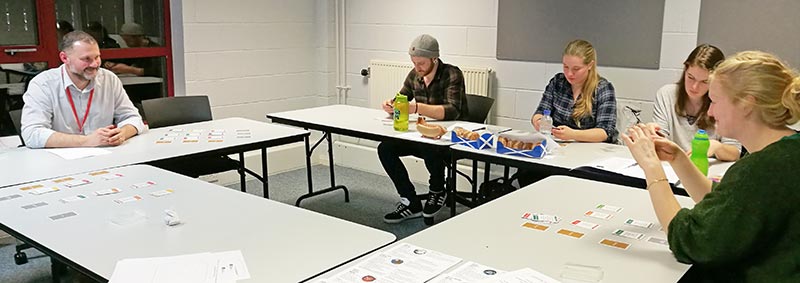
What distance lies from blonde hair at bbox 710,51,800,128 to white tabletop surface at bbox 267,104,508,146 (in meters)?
1.80

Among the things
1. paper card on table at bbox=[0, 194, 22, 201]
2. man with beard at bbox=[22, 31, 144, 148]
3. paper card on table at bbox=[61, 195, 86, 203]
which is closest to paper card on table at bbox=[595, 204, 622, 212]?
paper card on table at bbox=[61, 195, 86, 203]

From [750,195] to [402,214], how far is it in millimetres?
2898

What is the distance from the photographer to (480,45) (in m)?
4.73

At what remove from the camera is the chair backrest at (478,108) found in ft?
13.7

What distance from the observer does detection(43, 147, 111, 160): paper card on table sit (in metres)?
2.88

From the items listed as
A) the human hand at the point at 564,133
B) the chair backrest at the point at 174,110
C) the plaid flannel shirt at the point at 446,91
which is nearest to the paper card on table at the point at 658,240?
the human hand at the point at 564,133

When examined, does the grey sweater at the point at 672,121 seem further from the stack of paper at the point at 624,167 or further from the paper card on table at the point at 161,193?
the paper card on table at the point at 161,193

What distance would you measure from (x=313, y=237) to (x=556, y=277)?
2.21 feet

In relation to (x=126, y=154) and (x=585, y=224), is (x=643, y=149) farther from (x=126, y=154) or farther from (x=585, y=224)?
(x=126, y=154)

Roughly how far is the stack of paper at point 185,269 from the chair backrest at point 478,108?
267cm

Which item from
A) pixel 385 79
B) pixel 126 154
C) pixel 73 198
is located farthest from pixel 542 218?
pixel 385 79

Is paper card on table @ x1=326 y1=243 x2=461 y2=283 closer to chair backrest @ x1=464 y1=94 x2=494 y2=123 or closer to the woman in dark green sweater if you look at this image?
the woman in dark green sweater

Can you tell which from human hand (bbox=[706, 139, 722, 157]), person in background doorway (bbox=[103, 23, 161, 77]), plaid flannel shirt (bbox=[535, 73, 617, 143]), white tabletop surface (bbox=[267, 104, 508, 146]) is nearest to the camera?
human hand (bbox=[706, 139, 722, 157])

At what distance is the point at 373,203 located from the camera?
4648 millimetres
